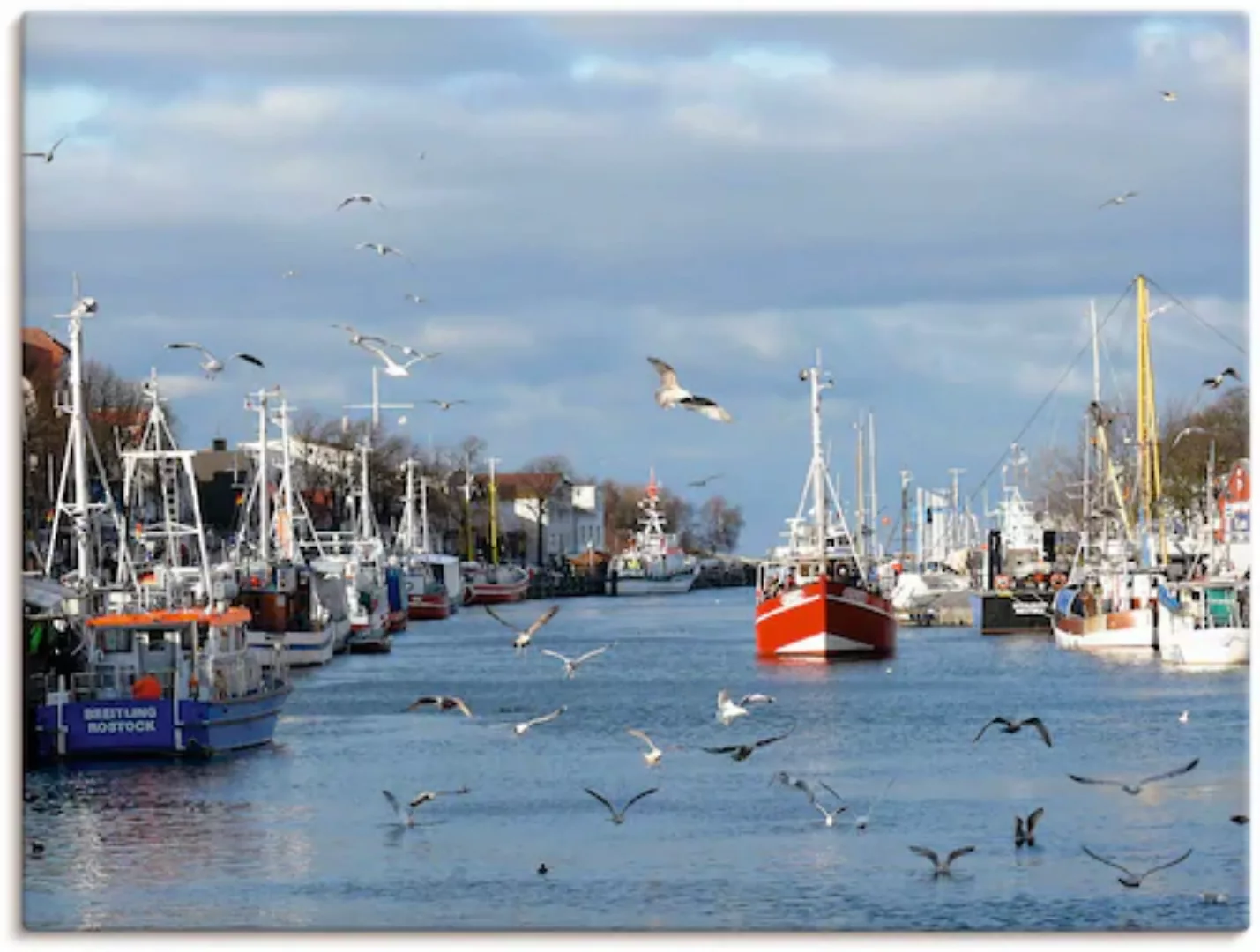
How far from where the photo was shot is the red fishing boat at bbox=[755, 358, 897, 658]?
182 ft

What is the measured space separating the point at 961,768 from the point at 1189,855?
921cm

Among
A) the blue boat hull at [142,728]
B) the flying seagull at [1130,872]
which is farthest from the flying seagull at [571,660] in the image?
the flying seagull at [1130,872]

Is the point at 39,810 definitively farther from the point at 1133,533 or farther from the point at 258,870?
the point at 1133,533

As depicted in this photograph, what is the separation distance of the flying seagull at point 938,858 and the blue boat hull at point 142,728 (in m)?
11.7

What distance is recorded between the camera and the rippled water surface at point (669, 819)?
2205 centimetres

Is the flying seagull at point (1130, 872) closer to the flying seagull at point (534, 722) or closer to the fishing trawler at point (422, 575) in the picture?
the flying seagull at point (534, 722)

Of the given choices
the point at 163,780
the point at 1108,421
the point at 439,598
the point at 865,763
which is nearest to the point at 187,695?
the point at 163,780

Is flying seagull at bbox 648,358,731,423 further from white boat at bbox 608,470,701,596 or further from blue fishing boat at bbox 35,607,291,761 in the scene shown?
white boat at bbox 608,470,701,596

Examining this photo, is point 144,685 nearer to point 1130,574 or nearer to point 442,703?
point 442,703

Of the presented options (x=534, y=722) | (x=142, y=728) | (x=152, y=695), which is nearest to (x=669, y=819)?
(x=534, y=722)

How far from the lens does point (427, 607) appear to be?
90.9 meters

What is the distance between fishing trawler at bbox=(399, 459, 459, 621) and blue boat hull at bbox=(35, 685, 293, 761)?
53708 mm

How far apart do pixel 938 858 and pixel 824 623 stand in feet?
102

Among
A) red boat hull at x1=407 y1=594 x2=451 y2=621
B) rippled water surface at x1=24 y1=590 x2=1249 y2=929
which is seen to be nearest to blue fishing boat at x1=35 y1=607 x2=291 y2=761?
rippled water surface at x1=24 y1=590 x2=1249 y2=929
